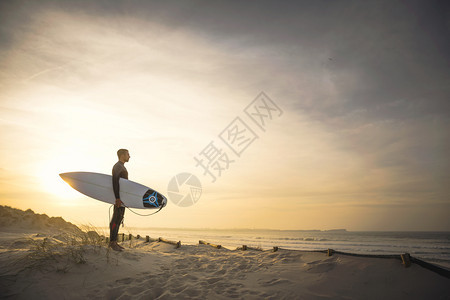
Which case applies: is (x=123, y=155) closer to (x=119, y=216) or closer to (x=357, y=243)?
(x=119, y=216)

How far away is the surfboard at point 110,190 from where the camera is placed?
6.73m

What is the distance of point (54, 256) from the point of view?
12.5 ft

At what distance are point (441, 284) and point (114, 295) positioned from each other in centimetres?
496

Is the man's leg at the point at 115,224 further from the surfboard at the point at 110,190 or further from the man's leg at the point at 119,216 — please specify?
the surfboard at the point at 110,190

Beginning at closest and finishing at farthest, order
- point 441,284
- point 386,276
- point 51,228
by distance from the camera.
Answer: point 441,284, point 386,276, point 51,228

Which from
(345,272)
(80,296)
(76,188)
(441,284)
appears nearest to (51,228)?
(76,188)

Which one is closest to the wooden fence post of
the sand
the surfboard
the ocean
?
the sand

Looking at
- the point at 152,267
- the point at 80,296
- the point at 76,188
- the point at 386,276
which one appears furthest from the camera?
the point at 76,188

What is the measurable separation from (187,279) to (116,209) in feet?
8.14

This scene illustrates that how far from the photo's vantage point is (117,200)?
5.35m

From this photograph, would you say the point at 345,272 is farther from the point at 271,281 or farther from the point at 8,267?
the point at 8,267

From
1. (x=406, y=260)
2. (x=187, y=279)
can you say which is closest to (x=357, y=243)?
(x=406, y=260)

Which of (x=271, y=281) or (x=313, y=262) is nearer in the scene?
(x=271, y=281)

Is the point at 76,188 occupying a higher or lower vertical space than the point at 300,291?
higher
